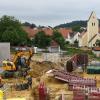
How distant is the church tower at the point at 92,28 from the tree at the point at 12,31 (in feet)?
72.6

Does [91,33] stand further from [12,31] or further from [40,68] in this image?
[40,68]

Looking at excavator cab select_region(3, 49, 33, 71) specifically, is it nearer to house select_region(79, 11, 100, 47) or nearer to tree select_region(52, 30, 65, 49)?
tree select_region(52, 30, 65, 49)

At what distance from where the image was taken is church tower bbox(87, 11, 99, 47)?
298ft

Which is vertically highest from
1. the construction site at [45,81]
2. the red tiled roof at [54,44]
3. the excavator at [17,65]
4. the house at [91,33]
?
the house at [91,33]

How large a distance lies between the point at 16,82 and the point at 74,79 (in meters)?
3.87

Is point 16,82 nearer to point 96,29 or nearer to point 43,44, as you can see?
point 43,44

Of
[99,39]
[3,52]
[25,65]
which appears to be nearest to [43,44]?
[99,39]

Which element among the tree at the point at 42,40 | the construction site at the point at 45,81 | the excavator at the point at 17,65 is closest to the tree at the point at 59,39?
the tree at the point at 42,40

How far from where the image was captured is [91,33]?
3679 inches

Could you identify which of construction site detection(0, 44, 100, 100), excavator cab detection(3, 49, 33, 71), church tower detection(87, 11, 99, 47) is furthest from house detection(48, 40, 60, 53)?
excavator cab detection(3, 49, 33, 71)

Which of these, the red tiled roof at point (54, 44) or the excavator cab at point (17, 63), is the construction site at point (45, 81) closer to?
the excavator cab at point (17, 63)

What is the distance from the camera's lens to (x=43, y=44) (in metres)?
70.4

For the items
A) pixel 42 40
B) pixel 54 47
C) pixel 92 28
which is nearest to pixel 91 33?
pixel 92 28

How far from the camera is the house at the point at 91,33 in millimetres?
91062
